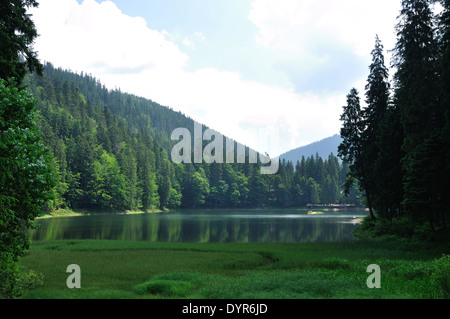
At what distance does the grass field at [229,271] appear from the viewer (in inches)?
567

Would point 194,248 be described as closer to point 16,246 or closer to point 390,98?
point 16,246

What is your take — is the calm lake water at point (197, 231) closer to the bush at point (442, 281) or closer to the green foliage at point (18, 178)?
the green foliage at point (18, 178)

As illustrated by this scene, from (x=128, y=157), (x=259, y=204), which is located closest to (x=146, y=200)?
(x=128, y=157)

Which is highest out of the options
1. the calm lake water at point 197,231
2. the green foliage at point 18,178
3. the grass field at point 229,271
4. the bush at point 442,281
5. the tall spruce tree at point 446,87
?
the tall spruce tree at point 446,87

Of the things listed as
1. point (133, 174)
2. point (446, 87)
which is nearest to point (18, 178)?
point (446, 87)

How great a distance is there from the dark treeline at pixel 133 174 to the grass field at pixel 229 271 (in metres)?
65.6

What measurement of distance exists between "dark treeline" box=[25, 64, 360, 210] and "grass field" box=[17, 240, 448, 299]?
215 ft

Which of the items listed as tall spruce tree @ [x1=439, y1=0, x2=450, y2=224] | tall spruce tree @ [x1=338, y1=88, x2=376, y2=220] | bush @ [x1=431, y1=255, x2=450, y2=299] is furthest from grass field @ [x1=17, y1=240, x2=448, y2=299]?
tall spruce tree @ [x1=338, y1=88, x2=376, y2=220]

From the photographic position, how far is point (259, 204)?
575 feet

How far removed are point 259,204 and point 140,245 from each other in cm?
14263

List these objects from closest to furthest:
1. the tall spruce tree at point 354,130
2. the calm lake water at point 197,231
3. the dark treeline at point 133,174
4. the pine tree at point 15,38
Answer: the pine tree at point 15,38
the calm lake water at point 197,231
the tall spruce tree at point 354,130
the dark treeline at point 133,174

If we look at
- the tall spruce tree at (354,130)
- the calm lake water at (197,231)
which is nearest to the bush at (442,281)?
the calm lake water at (197,231)

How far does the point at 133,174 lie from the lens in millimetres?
126188

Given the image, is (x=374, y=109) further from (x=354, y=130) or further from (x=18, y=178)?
(x=18, y=178)
